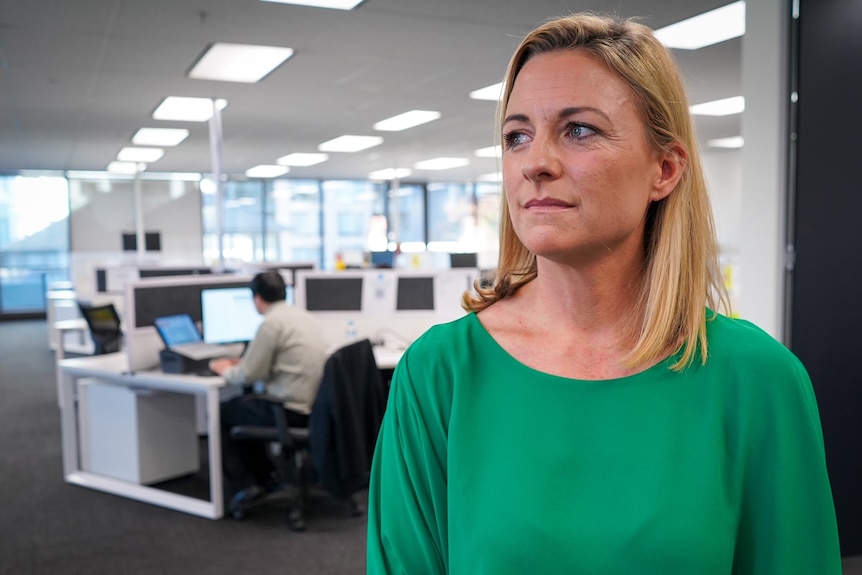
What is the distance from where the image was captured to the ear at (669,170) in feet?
2.68

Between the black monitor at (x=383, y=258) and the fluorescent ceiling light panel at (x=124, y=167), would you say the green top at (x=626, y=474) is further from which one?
the fluorescent ceiling light panel at (x=124, y=167)

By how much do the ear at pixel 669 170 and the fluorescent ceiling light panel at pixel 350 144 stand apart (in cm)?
793

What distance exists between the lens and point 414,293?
4582 mm

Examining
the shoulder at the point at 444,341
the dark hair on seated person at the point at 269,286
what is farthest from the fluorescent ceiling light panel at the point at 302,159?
the shoulder at the point at 444,341

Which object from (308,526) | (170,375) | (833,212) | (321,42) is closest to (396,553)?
(833,212)

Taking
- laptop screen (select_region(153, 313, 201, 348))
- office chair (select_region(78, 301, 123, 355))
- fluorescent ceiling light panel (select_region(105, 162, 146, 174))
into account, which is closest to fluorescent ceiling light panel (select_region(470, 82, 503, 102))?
laptop screen (select_region(153, 313, 201, 348))

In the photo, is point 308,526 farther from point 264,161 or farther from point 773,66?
point 264,161

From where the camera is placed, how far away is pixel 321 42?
4.54 meters

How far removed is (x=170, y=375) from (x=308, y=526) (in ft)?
3.30

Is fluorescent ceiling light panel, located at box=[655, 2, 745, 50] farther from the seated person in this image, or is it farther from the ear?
the ear

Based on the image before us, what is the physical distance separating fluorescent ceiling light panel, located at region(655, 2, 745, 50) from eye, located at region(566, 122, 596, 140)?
359 centimetres

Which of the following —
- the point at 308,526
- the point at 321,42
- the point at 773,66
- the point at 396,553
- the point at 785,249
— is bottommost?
the point at 308,526

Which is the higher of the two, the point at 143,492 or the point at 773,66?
the point at 773,66

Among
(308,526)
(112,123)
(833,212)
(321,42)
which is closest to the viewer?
(833,212)
